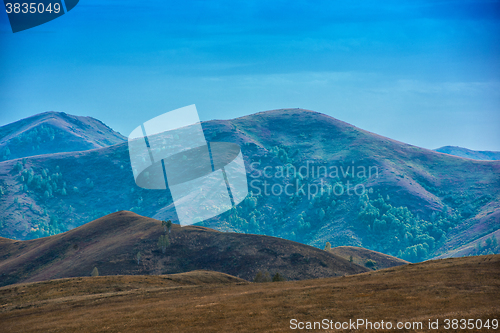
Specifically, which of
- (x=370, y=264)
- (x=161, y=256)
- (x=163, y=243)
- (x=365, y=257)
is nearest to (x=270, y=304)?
(x=161, y=256)

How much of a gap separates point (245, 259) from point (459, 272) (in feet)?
179

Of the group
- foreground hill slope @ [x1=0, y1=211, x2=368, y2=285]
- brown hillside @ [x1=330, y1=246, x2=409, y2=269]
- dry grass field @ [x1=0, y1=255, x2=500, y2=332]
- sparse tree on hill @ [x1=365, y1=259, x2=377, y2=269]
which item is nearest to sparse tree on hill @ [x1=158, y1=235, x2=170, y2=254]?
foreground hill slope @ [x1=0, y1=211, x2=368, y2=285]

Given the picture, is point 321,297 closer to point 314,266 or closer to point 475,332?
point 475,332

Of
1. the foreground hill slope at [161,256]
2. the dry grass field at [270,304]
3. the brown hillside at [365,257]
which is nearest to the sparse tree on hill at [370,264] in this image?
the brown hillside at [365,257]

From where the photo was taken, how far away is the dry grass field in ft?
93.3

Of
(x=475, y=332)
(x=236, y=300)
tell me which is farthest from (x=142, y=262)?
(x=475, y=332)

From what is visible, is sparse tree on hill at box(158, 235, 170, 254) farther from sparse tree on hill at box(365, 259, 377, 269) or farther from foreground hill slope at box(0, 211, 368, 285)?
sparse tree on hill at box(365, 259, 377, 269)

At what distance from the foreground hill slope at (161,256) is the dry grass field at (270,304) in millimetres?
35582

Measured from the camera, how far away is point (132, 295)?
44094 millimetres

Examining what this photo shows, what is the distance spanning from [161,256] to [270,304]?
203 feet

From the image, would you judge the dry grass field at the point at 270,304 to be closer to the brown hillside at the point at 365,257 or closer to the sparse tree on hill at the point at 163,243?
the sparse tree on hill at the point at 163,243

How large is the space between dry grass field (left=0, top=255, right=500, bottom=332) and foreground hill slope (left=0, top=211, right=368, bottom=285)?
3558 cm

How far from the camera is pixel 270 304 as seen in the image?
34.2m

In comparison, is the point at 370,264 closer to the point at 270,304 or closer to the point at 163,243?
the point at 163,243
